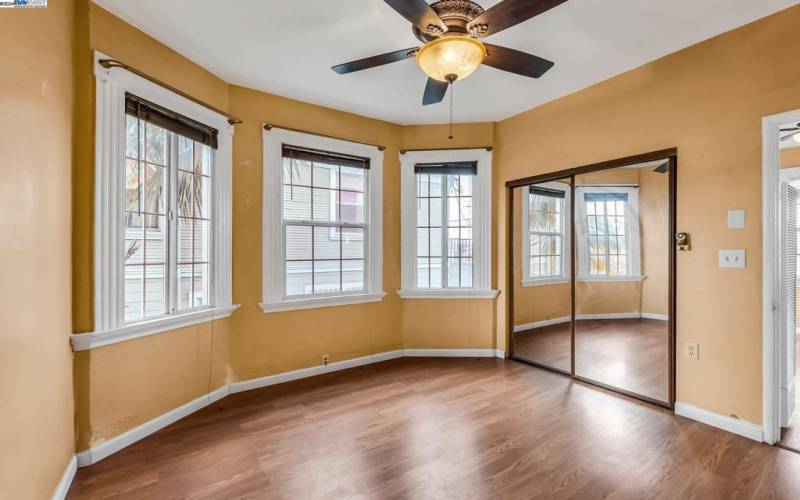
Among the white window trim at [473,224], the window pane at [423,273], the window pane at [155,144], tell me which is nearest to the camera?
the window pane at [155,144]

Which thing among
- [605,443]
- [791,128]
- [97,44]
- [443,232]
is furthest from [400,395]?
[791,128]

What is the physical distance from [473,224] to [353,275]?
1.56 metres

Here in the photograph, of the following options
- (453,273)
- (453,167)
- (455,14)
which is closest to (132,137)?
(455,14)

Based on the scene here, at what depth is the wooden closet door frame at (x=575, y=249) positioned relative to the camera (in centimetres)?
291

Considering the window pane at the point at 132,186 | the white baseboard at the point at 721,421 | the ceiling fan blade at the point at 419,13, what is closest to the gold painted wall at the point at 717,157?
the white baseboard at the point at 721,421

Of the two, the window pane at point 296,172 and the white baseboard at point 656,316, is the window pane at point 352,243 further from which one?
the white baseboard at point 656,316

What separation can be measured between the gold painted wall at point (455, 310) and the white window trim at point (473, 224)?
89 mm

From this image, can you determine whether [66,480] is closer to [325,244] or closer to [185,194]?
[185,194]

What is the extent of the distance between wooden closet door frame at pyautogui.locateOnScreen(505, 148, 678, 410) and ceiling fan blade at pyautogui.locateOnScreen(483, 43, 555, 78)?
55.8 inches

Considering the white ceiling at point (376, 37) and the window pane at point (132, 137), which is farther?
the window pane at point (132, 137)

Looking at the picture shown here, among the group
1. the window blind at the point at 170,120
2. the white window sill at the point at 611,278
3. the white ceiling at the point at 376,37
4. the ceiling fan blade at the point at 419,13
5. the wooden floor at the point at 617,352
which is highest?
the white ceiling at the point at 376,37

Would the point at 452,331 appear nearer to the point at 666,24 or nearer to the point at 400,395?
the point at 400,395

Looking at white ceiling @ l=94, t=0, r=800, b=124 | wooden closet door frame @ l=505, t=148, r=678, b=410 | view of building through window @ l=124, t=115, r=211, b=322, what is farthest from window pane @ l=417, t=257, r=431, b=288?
view of building through window @ l=124, t=115, r=211, b=322

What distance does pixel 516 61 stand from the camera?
2232 mm
